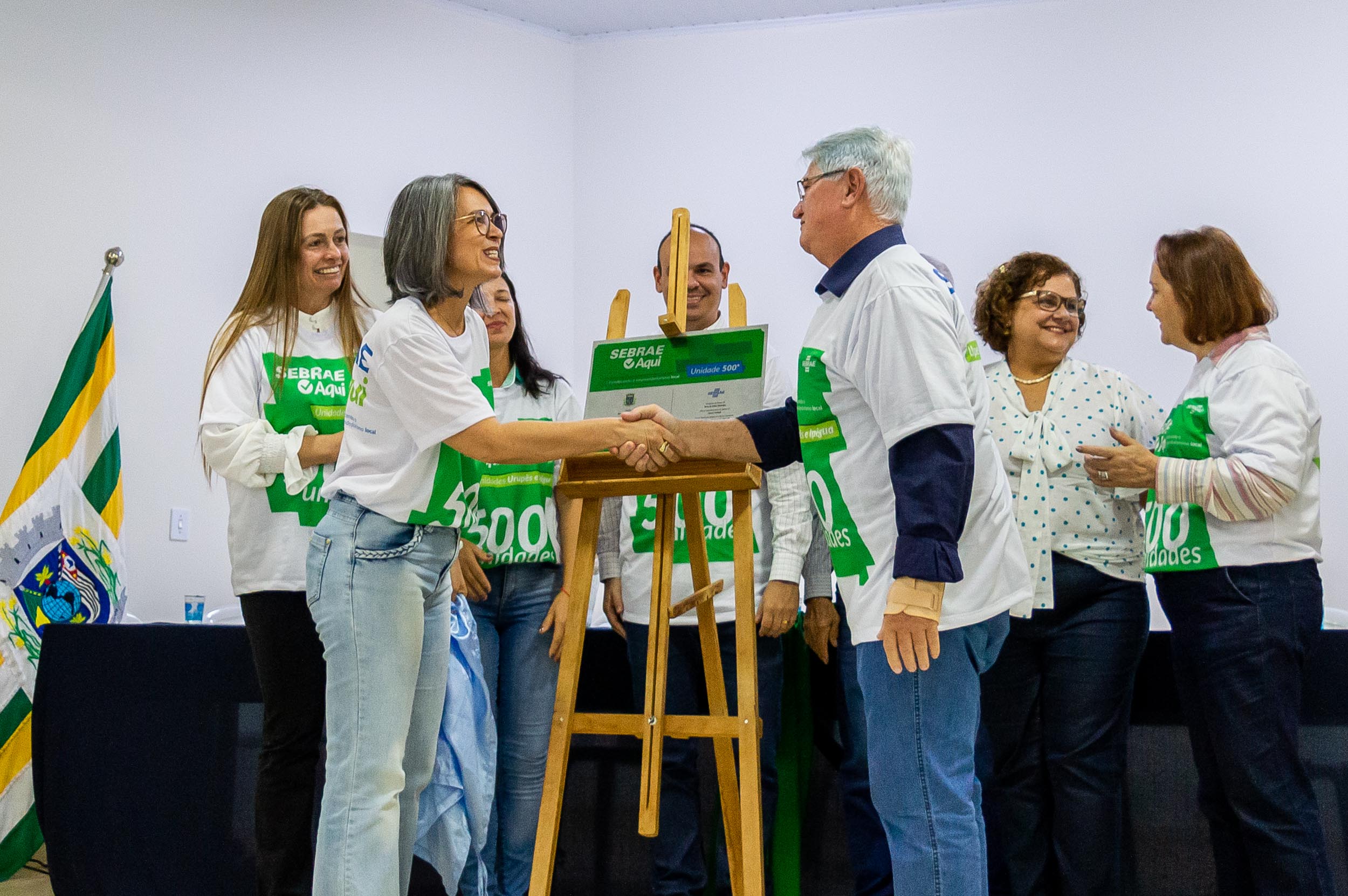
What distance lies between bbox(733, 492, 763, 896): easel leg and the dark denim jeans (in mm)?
651

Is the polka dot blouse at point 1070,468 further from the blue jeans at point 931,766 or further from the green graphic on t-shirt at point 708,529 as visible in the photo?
the blue jeans at point 931,766

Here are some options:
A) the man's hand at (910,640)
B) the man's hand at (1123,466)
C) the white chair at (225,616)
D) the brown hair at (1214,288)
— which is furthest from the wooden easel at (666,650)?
the white chair at (225,616)

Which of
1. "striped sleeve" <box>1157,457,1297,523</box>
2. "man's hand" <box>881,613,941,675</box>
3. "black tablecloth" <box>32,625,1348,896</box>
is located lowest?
"black tablecloth" <box>32,625,1348,896</box>

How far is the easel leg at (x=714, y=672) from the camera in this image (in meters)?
2.30

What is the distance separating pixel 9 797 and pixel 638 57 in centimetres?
394

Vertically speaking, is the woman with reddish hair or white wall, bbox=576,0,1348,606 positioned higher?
white wall, bbox=576,0,1348,606

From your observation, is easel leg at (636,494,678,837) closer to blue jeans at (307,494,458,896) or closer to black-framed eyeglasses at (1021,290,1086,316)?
blue jeans at (307,494,458,896)

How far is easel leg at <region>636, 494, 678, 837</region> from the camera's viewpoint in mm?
2166

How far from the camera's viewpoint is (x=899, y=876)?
1.66 metres

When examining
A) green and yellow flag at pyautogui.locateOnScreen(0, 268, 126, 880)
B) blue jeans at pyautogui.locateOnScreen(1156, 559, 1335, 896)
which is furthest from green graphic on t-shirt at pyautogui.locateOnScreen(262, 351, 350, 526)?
blue jeans at pyautogui.locateOnScreen(1156, 559, 1335, 896)

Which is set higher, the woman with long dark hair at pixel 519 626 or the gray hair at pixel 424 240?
the gray hair at pixel 424 240

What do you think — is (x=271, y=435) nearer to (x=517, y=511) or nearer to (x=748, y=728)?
(x=517, y=511)

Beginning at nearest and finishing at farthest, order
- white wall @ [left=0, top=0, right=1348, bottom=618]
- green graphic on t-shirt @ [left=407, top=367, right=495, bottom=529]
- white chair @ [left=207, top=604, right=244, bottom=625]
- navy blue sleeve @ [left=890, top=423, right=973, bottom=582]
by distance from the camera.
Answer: navy blue sleeve @ [left=890, top=423, right=973, bottom=582] < green graphic on t-shirt @ [left=407, top=367, right=495, bottom=529] < white chair @ [left=207, top=604, right=244, bottom=625] < white wall @ [left=0, top=0, right=1348, bottom=618]

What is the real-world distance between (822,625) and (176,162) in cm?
320
